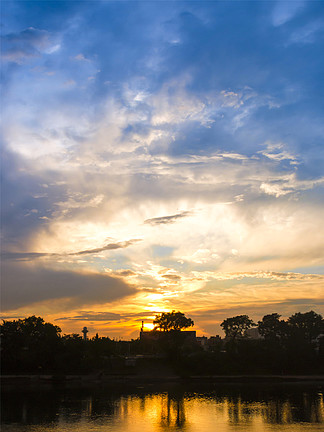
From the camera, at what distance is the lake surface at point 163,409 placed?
38691mm

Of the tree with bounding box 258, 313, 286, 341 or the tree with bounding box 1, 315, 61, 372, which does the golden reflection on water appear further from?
the tree with bounding box 258, 313, 286, 341

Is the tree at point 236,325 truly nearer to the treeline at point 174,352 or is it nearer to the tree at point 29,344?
the treeline at point 174,352

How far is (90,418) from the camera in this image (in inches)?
1672

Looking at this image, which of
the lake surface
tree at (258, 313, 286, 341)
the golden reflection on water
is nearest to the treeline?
tree at (258, 313, 286, 341)

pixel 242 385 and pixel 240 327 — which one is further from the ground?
pixel 240 327

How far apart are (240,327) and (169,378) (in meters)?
29.6

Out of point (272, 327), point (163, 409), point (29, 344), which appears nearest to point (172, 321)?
point (272, 327)

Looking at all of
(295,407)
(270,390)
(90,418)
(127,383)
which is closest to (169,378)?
(127,383)

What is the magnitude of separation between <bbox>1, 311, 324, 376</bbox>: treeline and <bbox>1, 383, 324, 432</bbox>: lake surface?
12.4m

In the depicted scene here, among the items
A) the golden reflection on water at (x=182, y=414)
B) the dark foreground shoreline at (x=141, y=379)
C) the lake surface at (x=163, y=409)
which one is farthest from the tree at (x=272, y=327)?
the golden reflection on water at (x=182, y=414)

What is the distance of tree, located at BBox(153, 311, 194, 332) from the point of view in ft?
329

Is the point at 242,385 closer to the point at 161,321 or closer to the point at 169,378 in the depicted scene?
the point at 169,378

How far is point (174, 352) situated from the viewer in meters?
96.1

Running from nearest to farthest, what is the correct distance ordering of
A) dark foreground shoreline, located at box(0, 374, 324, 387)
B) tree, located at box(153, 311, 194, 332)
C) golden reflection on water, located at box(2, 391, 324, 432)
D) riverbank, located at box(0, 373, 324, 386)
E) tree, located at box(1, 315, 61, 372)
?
golden reflection on water, located at box(2, 391, 324, 432), dark foreground shoreline, located at box(0, 374, 324, 387), riverbank, located at box(0, 373, 324, 386), tree, located at box(1, 315, 61, 372), tree, located at box(153, 311, 194, 332)
